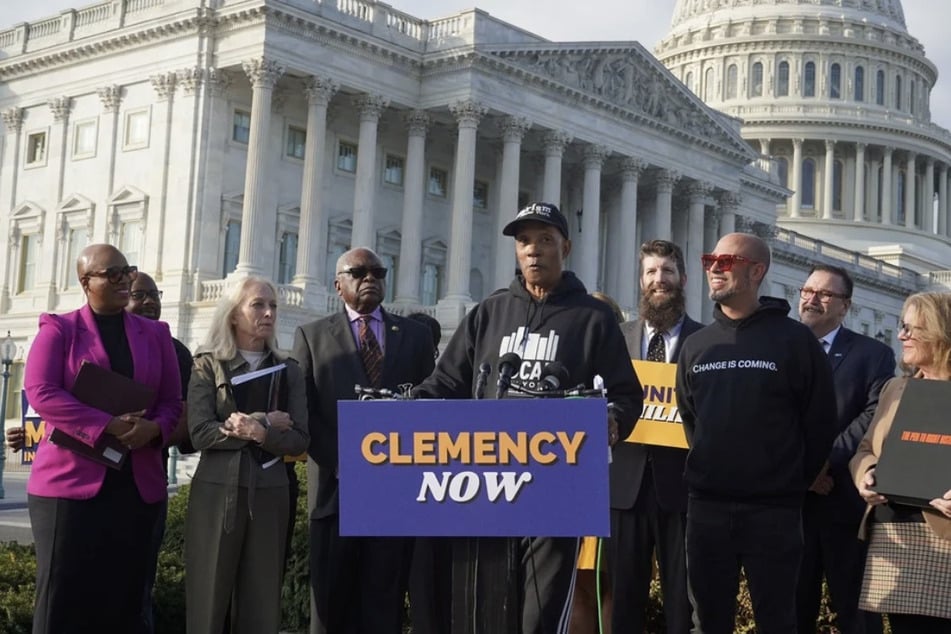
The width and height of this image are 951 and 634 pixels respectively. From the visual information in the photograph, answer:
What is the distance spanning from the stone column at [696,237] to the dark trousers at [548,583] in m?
48.0

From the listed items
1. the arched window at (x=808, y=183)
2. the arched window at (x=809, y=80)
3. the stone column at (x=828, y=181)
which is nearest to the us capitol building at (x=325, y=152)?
the stone column at (x=828, y=181)

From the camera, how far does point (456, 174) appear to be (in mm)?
45094

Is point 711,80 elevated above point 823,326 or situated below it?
above

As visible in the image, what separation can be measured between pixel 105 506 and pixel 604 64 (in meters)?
44.9

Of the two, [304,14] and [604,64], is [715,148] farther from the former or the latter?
[304,14]

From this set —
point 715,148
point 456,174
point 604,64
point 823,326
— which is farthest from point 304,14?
point 823,326

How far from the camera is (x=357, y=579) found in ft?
26.6

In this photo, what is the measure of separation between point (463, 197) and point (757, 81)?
186 feet

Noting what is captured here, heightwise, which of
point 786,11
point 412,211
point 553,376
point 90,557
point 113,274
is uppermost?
point 786,11

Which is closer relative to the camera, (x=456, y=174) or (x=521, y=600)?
(x=521, y=600)

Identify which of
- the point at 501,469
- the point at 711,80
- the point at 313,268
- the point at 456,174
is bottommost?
the point at 501,469

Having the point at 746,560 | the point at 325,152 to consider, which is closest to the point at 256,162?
the point at 325,152

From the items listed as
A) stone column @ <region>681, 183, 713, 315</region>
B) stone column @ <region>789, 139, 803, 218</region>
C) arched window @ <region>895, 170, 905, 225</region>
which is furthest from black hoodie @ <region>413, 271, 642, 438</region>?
arched window @ <region>895, 170, 905, 225</region>

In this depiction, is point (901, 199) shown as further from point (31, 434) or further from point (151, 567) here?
point (151, 567)
